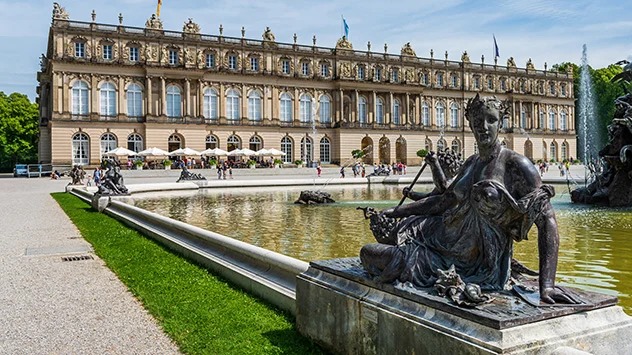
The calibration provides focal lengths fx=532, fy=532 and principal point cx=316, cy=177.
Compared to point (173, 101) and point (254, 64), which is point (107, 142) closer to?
point (173, 101)

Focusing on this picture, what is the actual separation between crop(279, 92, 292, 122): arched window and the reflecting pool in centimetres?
4271

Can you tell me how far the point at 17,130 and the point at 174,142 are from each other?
25.9m

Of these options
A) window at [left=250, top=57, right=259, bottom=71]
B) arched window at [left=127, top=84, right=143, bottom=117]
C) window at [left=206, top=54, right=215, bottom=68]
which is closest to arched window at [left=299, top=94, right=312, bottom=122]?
window at [left=250, top=57, right=259, bottom=71]

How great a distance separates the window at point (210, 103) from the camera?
5734 centimetres

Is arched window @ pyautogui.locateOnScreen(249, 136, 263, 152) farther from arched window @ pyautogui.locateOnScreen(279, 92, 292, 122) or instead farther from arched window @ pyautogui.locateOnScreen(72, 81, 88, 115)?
arched window @ pyautogui.locateOnScreen(72, 81, 88, 115)

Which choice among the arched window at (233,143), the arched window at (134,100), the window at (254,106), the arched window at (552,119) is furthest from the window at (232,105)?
the arched window at (552,119)

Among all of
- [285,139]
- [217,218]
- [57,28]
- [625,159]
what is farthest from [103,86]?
[625,159]

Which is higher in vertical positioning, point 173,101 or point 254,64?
point 254,64

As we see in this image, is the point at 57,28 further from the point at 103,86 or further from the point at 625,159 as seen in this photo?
the point at 625,159

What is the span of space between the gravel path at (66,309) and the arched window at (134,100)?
45584 millimetres

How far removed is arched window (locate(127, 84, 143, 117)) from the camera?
5388 centimetres

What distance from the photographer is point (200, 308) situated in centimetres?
585

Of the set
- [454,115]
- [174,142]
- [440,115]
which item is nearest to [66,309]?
[174,142]

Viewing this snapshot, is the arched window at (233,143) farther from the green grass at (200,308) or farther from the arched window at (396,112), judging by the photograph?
the green grass at (200,308)
